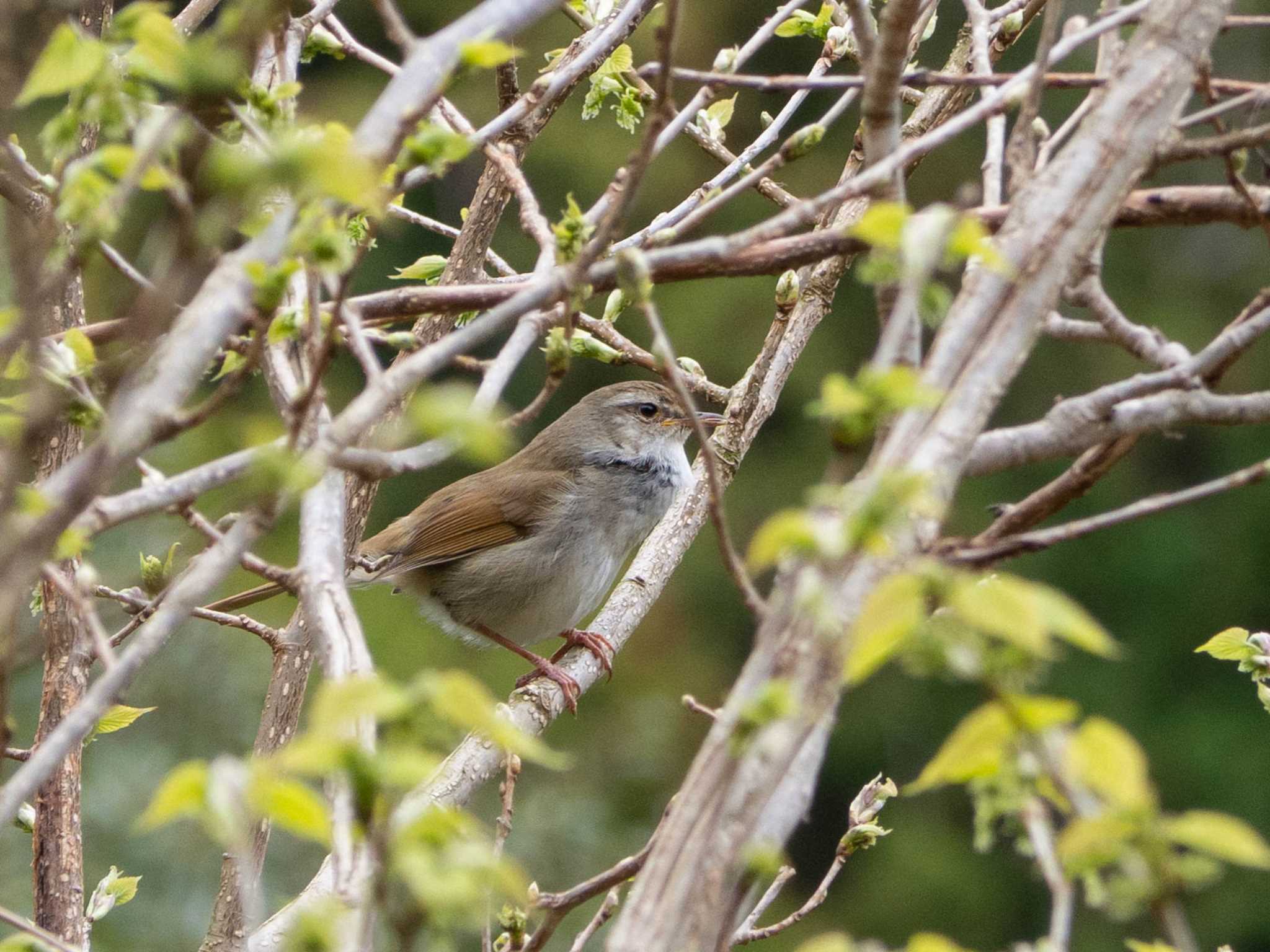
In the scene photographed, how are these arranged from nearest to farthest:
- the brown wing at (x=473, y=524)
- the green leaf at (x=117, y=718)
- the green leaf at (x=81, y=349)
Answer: the green leaf at (x=81, y=349)
the green leaf at (x=117, y=718)
the brown wing at (x=473, y=524)

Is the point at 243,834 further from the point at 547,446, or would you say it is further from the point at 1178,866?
the point at 547,446

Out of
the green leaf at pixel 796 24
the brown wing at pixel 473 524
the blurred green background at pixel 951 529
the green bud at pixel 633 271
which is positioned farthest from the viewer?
the blurred green background at pixel 951 529

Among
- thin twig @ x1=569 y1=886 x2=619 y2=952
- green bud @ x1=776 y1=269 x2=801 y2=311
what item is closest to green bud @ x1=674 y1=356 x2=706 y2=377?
green bud @ x1=776 y1=269 x2=801 y2=311

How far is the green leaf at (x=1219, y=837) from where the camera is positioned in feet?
4.00

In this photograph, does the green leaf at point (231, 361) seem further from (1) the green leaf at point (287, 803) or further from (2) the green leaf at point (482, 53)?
(1) the green leaf at point (287, 803)

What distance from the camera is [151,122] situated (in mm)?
1692

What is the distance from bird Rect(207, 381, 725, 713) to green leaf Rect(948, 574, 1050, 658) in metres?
3.79

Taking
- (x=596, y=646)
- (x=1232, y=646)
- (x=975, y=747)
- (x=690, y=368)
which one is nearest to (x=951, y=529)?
(x=596, y=646)

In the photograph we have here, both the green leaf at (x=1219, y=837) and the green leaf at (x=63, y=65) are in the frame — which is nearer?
the green leaf at (x=1219, y=837)

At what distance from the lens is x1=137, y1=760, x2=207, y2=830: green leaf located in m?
1.25

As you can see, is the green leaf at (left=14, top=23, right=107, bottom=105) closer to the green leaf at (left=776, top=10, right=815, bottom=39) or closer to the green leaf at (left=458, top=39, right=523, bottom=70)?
the green leaf at (left=458, top=39, right=523, bottom=70)

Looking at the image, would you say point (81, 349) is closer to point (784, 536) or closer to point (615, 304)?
point (784, 536)

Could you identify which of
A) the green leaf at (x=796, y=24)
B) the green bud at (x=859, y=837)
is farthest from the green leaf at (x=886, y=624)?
the green leaf at (x=796, y=24)

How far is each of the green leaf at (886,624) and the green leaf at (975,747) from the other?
0.10 meters
